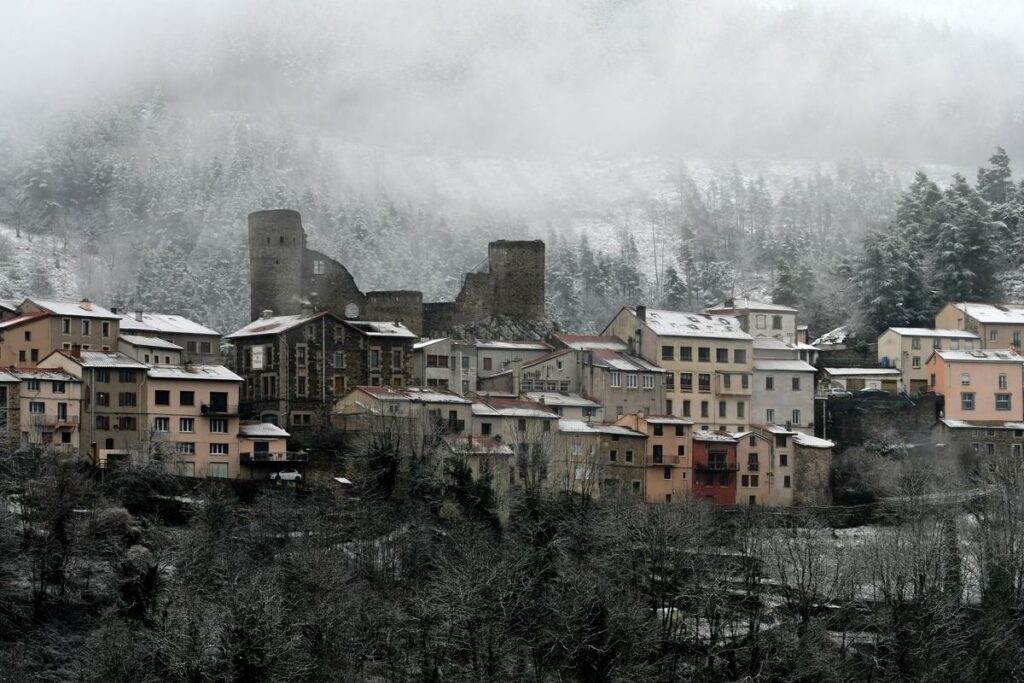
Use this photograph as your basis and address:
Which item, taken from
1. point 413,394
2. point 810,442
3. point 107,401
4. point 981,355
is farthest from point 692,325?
point 107,401

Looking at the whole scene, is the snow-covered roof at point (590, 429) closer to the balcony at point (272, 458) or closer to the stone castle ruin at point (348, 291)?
the balcony at point (272, 458)

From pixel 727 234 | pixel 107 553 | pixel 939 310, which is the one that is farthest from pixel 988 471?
pixel 727 234

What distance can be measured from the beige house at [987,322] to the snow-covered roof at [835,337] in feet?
19.3

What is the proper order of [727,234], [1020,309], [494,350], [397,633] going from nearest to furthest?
[397,633], [494,350], [1020,309], [727,234]

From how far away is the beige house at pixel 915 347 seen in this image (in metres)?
107

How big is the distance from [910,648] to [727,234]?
118483 millimetres

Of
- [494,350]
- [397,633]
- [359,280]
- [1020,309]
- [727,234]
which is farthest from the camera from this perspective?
[727,234]

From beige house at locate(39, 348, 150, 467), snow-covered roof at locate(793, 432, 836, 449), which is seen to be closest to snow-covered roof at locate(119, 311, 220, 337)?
beige house at locate(39, 348, 150, 467)

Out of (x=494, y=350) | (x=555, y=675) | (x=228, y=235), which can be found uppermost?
(x=228, y=235)

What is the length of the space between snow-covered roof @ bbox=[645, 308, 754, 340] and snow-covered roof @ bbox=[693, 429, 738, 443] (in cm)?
697

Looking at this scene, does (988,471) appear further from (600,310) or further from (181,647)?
(600,310)

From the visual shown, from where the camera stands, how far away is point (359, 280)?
15288 centimetres

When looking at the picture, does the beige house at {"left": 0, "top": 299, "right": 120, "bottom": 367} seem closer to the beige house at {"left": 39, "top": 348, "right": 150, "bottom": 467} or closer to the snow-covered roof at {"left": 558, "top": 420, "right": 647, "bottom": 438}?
the beige house at {"left": 39, "top": 348, "right": 150, "bottom": 467}

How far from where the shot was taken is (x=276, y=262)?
10925cm
